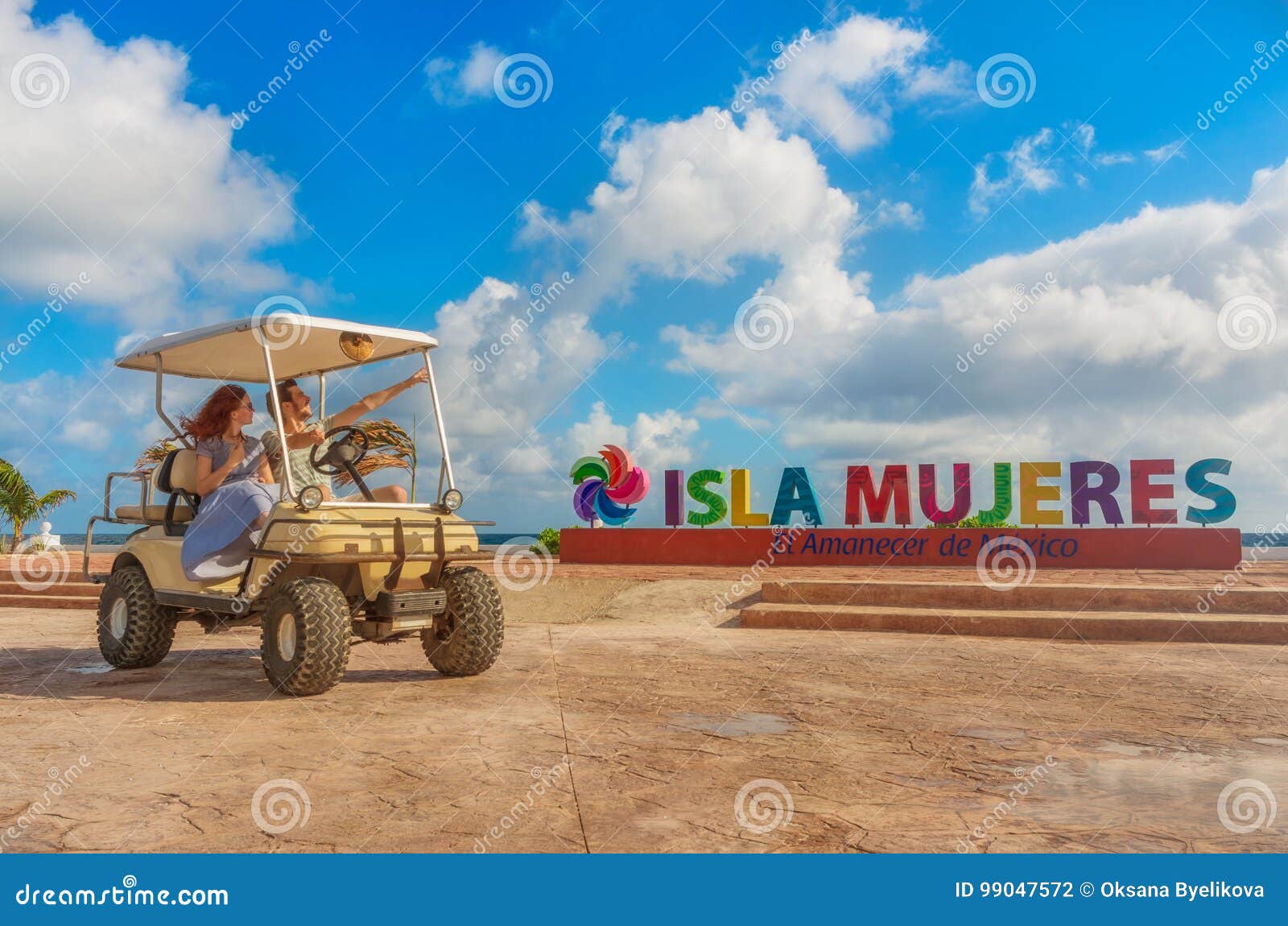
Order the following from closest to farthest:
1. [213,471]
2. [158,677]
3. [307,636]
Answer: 1. [307,636]
2. [213,471]
3. [158,677]

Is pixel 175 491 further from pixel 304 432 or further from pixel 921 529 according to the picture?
pixel 921 529

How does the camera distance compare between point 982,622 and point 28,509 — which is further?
point 28,509

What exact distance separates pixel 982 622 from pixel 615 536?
12.2 metres

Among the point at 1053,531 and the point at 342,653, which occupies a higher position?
the point at 1053,531

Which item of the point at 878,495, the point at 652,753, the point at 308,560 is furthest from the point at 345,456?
the point at 878,495

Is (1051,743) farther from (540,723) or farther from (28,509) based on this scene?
(28,509)

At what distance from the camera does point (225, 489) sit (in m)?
6.32

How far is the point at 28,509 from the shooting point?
1062 inches

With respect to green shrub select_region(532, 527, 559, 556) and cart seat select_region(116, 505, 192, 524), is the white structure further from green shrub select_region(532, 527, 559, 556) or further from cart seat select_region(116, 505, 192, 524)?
cart seat select_region(116, 505, 192, 524)

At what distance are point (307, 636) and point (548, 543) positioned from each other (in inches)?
761

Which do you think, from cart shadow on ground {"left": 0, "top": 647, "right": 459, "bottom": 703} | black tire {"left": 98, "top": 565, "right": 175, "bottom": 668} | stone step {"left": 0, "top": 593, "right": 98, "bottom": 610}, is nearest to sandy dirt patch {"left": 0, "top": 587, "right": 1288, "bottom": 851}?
cart shadow on ground {"left": 0, "top": 647, "right": 459, "bottom": 703}

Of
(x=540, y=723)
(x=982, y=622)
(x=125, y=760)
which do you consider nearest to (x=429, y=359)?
(x=540, y=723)

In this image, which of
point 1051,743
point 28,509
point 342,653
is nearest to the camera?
point 1051,743

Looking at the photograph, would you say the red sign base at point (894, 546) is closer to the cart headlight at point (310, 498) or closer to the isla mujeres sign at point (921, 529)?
the isla mujeres sign at point (921, 529)
